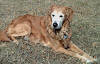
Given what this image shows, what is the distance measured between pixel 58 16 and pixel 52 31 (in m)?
0.49

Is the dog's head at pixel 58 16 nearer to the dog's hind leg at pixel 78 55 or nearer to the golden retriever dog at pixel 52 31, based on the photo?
the golden retriever dog at pixel 52 31

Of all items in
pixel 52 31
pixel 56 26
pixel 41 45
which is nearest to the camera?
pixel 56 26

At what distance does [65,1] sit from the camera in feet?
38.3

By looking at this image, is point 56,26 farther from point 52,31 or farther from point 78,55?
point 78,55

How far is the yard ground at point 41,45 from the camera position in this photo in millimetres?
5910

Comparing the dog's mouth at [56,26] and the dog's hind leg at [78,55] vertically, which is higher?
the dog's mouth at [56,26]

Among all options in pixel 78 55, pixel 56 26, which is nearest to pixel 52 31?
pixel 56 26

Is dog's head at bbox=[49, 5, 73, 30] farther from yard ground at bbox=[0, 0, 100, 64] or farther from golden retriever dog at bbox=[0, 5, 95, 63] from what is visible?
yard ground at bbox=[0, 0, 100, 64]

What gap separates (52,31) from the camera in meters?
6.66

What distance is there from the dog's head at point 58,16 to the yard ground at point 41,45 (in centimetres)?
67

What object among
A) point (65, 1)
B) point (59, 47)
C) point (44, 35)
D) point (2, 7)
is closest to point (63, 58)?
point (59, 47)

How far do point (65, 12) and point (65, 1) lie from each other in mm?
5231

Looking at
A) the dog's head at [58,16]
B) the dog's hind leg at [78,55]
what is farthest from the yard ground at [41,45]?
the dog's head at [58,16]

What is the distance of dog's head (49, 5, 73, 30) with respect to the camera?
6270 millimetres
